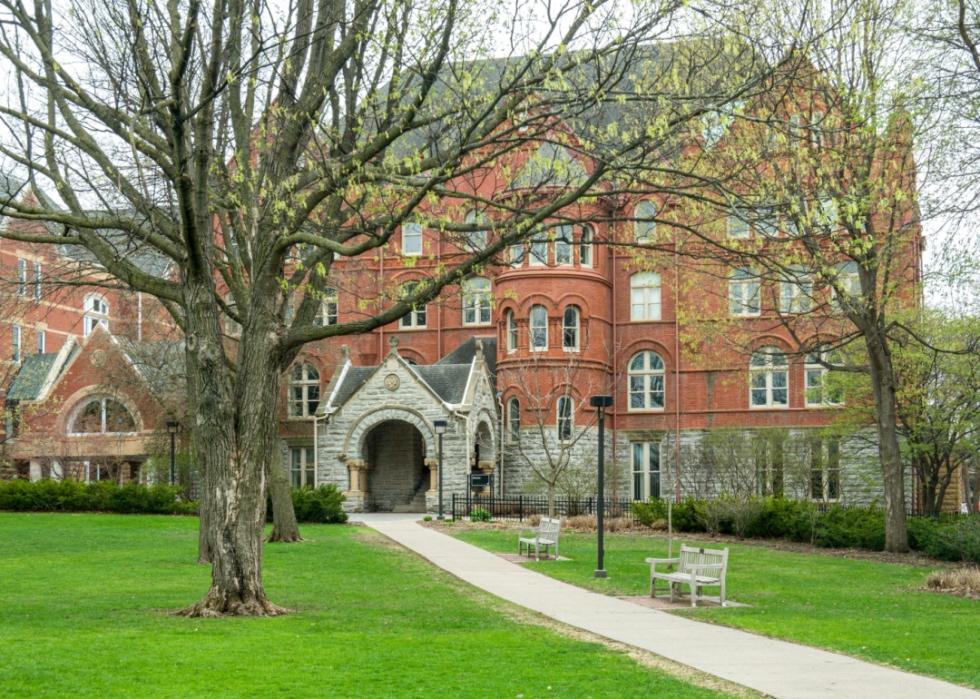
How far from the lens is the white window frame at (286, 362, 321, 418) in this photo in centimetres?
5128

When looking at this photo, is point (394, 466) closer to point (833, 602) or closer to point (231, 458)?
point (833, 602)

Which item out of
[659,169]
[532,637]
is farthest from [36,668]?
[659,169]

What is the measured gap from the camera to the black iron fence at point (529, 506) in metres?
38.2

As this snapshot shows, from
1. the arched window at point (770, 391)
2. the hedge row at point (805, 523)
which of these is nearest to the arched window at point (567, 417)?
the arched window at point (770, 391)

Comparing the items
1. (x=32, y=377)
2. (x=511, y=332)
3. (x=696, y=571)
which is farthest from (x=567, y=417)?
(x=696, y=571)

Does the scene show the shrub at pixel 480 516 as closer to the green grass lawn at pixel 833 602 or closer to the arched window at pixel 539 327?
the green grass lawn at pixel 833 602

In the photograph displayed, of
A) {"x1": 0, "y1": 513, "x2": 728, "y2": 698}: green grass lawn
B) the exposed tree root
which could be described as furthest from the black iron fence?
the exposed tree root

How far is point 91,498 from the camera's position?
130 feet

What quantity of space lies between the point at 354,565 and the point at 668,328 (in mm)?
28631

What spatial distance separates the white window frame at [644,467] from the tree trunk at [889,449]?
20.5 m

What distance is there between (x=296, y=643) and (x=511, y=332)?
34607mm

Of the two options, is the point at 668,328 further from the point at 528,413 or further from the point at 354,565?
the point at 354,565

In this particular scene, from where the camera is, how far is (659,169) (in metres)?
12.5

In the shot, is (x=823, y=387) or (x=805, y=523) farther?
(x=823, y=387)
